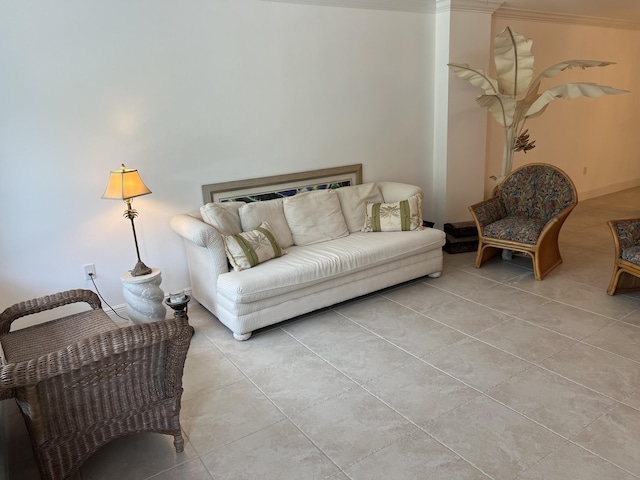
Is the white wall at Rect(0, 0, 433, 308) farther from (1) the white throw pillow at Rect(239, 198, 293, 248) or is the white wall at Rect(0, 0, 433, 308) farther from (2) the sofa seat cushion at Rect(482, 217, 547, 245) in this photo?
(2) the sofa seat cushion at Rect(482, 217, 547, 245)

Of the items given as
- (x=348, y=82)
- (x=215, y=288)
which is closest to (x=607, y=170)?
(x=348, y=82)

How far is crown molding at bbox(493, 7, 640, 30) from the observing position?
548cm

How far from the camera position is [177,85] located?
12.3ft

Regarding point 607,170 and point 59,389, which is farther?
point 607,170


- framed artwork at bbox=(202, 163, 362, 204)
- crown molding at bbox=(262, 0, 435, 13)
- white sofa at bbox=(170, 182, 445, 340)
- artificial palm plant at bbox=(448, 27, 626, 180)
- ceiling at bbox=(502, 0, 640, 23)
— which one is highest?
ceiling at bbox=(502, 0, 640, 23)

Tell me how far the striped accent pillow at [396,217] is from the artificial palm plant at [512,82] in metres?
1.42

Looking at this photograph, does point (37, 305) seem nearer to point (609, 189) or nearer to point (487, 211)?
point (487, 211)

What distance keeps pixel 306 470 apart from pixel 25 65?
3096 millimetres

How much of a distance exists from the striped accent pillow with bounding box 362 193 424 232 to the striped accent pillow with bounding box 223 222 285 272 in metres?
1.01

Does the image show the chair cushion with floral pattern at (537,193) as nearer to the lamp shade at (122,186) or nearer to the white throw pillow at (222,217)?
the white throw pillow at (222,217)

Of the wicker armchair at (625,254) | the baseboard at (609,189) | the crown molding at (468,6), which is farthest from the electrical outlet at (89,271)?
the baseboard at (609,189)

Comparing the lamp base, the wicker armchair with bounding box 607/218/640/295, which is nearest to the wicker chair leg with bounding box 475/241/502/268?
the wicker armchair with bounding box 607/218/640/295

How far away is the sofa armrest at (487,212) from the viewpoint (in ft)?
14.9

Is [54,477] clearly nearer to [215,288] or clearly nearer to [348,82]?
[215,288]
